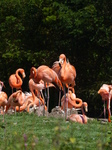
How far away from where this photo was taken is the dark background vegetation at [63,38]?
1547 cm

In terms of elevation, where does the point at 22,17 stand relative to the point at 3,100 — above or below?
above

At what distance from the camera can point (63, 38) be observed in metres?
17.7

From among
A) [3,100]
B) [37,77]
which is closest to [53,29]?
[37,77]

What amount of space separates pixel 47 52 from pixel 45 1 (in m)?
2.43

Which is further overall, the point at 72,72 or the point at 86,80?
the point at 86,80

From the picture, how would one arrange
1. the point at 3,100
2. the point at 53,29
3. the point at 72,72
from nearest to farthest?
the point at 3,100 → the point at 72,72 → the point at 53,29

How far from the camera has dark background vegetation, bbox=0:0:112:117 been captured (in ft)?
50.8

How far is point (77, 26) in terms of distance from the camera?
1540cm

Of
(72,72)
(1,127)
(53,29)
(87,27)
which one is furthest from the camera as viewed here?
(53,29)

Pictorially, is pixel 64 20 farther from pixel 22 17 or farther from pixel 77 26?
pixel 22 17

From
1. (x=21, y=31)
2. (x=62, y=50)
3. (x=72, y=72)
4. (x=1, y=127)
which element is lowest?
(x=1, y=127)

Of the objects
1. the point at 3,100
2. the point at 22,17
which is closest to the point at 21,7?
the point at 22,17

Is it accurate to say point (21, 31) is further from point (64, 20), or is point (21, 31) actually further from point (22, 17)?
point (64, 20)

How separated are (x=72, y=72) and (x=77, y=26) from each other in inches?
256
